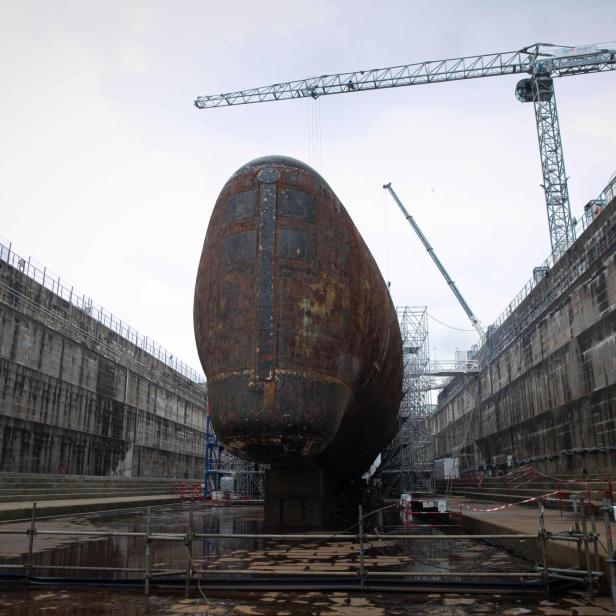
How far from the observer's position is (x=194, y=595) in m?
6.36

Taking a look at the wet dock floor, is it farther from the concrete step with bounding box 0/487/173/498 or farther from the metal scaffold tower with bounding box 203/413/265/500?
the metal scaffold tower with bounding box 203/413/265/500

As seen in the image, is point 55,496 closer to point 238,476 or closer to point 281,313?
point 238,476

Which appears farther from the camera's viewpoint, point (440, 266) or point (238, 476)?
point (440, 266)

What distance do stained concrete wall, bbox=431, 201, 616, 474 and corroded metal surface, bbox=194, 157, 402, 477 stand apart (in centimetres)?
1383

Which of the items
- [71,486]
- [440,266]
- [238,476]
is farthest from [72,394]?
[440,266]

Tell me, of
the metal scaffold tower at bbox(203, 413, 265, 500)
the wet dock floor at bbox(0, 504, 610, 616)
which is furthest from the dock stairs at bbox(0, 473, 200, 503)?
the wet dock floor at bbox(0, 504, 610, 616)

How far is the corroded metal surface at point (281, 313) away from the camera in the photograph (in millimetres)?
8898

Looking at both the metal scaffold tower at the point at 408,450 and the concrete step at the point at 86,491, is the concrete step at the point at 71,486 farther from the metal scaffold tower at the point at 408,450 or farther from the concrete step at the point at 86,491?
the metal scaffold tower at the point at 408,450

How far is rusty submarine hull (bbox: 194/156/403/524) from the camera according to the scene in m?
8.90

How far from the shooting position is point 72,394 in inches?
1283

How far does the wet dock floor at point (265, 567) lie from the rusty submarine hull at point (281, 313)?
1729 mm

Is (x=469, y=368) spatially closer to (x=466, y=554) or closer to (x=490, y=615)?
(x=466, y=554)

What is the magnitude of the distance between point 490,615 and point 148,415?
138 feet

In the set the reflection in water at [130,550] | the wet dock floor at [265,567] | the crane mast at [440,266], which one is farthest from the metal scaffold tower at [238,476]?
the crane mast at [440,266]
